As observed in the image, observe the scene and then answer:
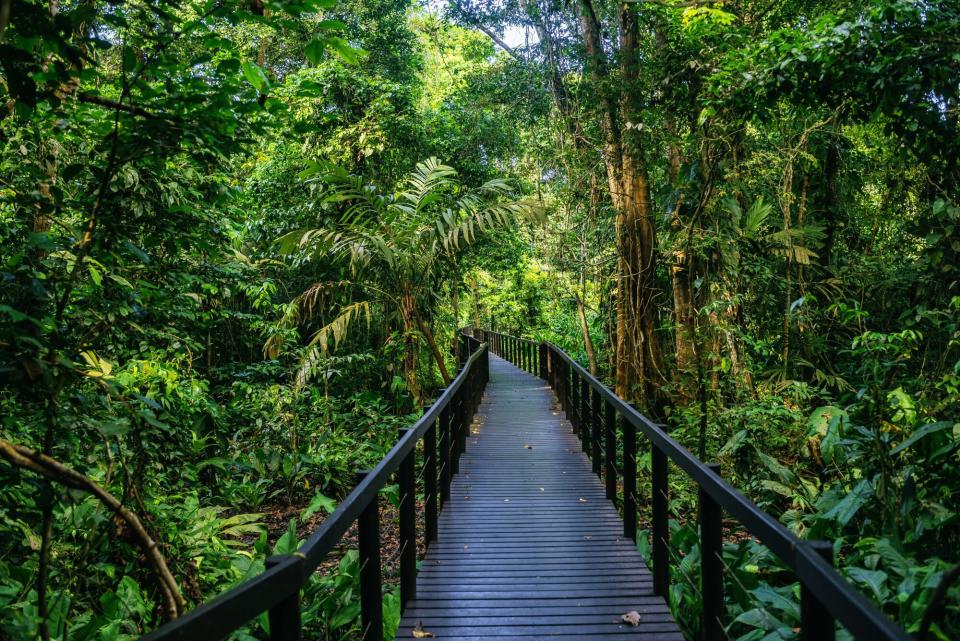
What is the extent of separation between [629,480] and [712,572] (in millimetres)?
1808

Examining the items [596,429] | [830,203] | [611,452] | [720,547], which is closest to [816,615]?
[720,547]

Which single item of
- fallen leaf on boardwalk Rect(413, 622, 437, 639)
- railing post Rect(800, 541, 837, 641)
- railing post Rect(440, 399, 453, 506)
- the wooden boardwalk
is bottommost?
the wooden boardwalk

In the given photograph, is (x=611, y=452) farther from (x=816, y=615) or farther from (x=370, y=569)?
(x=816, y=615)

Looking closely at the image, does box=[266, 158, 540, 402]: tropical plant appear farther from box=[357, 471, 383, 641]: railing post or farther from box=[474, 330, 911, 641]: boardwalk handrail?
box=[357, 471, 383, 641]: railing post

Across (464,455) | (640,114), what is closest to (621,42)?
(640,114)

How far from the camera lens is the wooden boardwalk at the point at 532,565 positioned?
3.44 meters

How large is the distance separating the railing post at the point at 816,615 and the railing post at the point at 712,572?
3.04 feet

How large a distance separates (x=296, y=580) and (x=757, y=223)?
718 centimetres

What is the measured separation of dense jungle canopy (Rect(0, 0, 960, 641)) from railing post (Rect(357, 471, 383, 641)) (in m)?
0.79

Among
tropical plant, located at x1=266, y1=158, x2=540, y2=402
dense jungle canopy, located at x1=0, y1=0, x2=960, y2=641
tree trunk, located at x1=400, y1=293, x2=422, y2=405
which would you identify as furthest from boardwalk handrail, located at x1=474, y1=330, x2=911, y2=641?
tree trunk, located at x1=400, y1=293, x2=422, y2=405

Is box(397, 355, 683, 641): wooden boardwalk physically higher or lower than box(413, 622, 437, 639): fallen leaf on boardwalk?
lower

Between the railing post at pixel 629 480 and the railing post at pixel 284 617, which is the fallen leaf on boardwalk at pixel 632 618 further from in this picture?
the railing post at pixel 284 617

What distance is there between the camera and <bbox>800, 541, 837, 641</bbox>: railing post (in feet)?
5.83

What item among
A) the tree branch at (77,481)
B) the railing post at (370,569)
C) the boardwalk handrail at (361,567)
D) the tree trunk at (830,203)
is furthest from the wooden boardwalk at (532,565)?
the tree trunk at (830,203)
